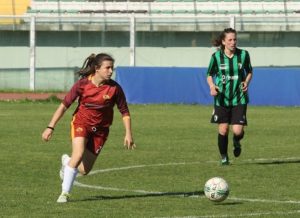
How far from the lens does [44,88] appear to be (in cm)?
3594

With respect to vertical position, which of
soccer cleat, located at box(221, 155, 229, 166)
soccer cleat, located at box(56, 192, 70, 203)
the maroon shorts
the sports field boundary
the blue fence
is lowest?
the sports field boundary

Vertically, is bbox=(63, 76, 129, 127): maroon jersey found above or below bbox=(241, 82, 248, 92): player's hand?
above

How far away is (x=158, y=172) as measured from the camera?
1380cm

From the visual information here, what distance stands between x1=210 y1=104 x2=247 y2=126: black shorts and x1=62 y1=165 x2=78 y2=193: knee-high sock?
449 centimetres

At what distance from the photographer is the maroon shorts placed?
11.1 metres

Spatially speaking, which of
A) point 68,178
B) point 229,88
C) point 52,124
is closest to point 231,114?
point 229,88

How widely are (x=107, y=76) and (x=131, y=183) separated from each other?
77.3 inches

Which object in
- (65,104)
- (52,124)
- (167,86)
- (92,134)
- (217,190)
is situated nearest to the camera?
(217,190)

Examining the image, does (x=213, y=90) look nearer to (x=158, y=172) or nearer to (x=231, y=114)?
(x=231, y=114)

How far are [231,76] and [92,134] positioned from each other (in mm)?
4166

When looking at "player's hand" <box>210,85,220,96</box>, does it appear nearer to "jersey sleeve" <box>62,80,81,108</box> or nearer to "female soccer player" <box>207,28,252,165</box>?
"female soccer player" <box>207,28,252,165</box>

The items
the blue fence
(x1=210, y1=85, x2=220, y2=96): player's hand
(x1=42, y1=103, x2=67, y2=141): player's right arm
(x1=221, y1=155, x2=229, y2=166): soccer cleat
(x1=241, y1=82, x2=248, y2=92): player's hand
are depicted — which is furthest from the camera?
the blue fence

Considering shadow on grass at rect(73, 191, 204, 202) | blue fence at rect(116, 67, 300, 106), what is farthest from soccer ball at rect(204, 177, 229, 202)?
blue fence at rect(116, 67, 300, 106)

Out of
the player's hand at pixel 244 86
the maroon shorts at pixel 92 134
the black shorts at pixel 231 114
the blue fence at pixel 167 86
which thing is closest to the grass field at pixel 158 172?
the maroon shorts at pixel 92 134
